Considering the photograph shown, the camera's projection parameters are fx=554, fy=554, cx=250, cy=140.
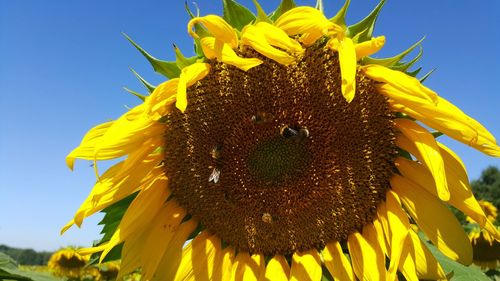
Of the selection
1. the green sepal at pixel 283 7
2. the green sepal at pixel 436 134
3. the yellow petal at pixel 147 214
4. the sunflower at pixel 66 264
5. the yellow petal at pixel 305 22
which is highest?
the green sepal at pixel 283 7

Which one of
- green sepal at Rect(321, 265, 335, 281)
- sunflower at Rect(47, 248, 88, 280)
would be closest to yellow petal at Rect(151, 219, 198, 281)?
green sepal at Rect(321, 265, 335, 281)

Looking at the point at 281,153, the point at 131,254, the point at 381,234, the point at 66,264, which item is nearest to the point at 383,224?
the point at 381,234

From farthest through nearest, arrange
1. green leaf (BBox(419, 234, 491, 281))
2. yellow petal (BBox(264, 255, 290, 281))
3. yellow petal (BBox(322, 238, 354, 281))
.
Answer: yellow petal (BBox(264, 255, 290, 281)) < yellow petal (BBox(322, 238, 354, 281)) < green leaf (BBox(419, 234, 491, 281))

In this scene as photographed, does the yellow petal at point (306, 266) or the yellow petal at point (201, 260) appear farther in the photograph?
the yellow petal at point (201, 260)

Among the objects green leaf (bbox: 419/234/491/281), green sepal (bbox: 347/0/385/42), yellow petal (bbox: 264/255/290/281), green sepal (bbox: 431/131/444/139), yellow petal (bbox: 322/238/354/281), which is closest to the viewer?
green sepal (bbox: 347/0/385/42)

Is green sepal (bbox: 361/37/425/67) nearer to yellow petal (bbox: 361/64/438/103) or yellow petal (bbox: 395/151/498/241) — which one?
yellow petal (bbox: 361/64/438/103)

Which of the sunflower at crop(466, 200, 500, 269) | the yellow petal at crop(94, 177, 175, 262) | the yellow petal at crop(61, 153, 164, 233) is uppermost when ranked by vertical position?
the yellow petal at crop(61, 153, 164, 233)

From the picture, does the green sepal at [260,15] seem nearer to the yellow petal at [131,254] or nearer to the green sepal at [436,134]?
the green sepal at [436,134]

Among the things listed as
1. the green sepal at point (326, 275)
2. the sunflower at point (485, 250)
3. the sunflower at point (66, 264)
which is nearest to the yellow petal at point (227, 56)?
the green sepal at point (326, 275)
